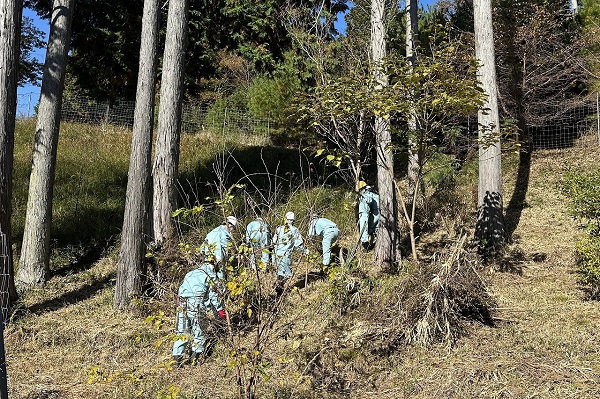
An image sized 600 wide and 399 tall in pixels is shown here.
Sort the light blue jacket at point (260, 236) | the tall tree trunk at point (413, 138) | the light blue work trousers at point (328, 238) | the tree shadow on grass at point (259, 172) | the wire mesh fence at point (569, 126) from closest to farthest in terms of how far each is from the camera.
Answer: the light blue jacket at point (260, 236) → the tall tree trunk at point (413, 138) → the light blue work trousers at point (328, 238) → the tree shadow on grass at point (259, 172) → the wire mesh fence at point (569, 126)

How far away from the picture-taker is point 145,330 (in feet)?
25.6

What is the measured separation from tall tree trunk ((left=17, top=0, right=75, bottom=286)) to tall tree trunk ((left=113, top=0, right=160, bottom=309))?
5.80 feet

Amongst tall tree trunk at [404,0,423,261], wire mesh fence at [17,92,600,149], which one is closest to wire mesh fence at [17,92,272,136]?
wire mesh fence at [17,92,600,149]

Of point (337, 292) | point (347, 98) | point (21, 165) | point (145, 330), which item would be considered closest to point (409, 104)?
point (347, 98)

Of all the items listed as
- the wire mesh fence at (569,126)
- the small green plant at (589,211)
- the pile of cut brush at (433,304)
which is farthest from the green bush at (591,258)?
the wire mesh fence at (569,126)

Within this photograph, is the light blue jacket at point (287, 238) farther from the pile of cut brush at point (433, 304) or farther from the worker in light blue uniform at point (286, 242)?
the pile of cut brush at point (433, 304)

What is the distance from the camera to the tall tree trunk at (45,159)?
9.61m

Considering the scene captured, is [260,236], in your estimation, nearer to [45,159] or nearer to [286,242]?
[286,242]

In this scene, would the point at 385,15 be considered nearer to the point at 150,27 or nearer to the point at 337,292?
the point at 150,27

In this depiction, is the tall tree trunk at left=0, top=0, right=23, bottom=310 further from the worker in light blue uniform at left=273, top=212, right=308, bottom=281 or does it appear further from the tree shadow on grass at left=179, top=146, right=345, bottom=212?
the tree shadow on grass at left=179, top=146, right=345, bottom=212

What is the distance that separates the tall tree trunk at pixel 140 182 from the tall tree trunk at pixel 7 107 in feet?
5.34

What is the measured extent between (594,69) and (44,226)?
14324 mm

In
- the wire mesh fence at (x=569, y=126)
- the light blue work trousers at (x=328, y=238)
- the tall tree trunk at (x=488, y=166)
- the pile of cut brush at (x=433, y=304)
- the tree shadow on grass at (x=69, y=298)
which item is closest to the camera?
the pile of cut brush at (x=433, y=304)

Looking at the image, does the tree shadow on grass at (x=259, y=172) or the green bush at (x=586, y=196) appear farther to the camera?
the tree shadow on grass at (x=259, y=172)
